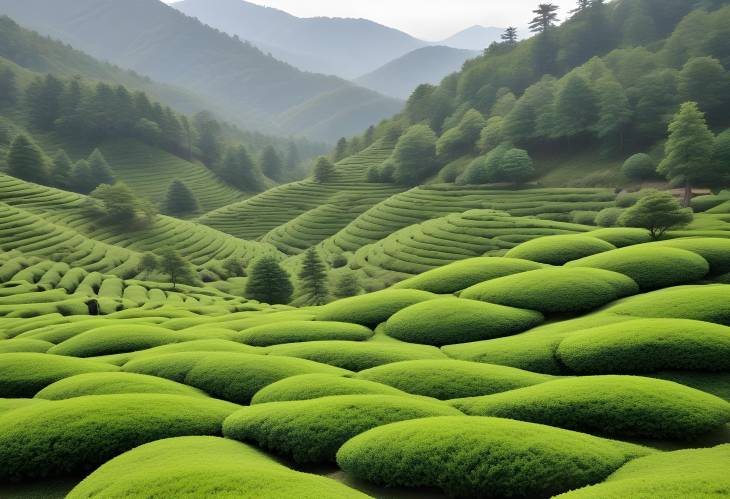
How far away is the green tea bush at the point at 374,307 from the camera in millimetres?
22812

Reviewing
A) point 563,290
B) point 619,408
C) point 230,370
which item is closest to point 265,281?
point 230,370

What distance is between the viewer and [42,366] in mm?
15711

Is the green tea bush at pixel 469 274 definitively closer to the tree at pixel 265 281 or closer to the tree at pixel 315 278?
the tree at pixel 315 278

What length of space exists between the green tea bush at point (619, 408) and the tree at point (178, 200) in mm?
142735

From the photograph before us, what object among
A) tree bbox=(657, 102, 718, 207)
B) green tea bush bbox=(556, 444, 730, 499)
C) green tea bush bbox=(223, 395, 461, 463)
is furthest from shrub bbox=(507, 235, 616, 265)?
tree bbox=(657, 102, 718, 207)

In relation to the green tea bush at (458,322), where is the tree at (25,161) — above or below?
above

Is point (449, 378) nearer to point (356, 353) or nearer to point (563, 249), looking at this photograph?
point (356, 353)

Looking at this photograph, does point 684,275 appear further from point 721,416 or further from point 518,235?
point 518,235

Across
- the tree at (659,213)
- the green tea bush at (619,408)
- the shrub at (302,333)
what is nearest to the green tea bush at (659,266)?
the tree at (659,213)

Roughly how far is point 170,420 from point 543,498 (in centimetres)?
848

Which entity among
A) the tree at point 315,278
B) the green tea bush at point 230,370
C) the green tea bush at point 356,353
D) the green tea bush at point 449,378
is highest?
the green tea bush at point 230,370

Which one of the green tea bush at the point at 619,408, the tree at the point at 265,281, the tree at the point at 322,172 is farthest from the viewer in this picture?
the tree at the point at 322,172

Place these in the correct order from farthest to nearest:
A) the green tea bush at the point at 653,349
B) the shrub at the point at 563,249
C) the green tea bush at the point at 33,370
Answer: the shrub at the point at 563,249 < the green tea bush at the point at 33,370 < the green tea bush at the point at 653,349

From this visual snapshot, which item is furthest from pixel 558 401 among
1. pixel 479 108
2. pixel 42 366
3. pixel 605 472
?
pixel 479 108
